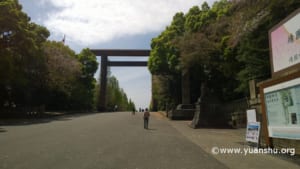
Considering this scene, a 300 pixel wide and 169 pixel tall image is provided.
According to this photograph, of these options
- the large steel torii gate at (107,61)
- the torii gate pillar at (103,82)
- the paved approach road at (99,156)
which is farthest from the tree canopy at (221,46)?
the torii gate pillar at (103,82)

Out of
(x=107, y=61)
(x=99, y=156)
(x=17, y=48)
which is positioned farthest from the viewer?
(x=107, y=61)

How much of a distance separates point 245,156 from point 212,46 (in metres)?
16.9

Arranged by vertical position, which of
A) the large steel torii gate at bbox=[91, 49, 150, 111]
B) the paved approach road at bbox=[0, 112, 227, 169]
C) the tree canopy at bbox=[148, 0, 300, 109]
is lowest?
the paved approach road at bbox=[0, 112, 227, 169]

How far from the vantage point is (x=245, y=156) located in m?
9.54

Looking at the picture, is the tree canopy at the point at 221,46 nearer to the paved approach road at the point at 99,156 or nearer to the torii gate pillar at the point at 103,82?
the paved approach road at the point at 99,156

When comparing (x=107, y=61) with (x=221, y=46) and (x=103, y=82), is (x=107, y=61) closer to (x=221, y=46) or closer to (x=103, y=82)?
(x=103, y=82)

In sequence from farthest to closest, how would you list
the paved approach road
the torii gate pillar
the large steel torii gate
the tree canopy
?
1. the torii gate pillar
2. the large steel torii gate
3. the tree canopy
4. the paved approach road

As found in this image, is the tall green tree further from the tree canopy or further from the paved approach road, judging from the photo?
the paved approach road

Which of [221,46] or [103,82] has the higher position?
[103,82]

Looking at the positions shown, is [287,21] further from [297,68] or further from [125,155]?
[125,155]

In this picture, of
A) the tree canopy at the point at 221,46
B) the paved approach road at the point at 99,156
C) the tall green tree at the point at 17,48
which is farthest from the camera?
the tall green tree at the point at 17,48

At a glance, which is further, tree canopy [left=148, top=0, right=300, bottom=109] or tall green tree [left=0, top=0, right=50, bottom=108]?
tall green tree [left=0, top=0, right=50, bottom=108]

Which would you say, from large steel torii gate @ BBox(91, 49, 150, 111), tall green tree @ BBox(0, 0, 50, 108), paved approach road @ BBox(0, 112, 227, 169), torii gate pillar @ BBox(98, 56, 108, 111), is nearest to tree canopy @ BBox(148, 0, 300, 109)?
paved approach road @ BBox(0, 112, 227, 169)

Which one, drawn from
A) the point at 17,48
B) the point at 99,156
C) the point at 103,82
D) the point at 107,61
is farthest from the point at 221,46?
the point at 107,61
